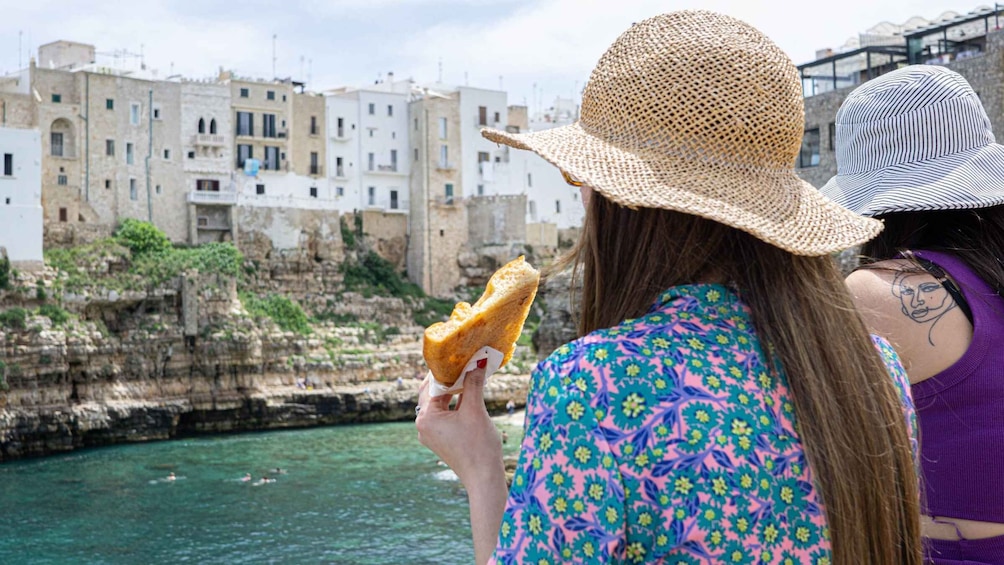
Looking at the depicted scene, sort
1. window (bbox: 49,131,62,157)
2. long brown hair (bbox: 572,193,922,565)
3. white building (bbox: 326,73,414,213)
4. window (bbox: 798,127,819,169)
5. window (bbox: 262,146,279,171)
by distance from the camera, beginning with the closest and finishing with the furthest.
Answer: long brown hair (bbox: 572,193,922,565), window (bbox: 798,127,819,169), window (bbox: 49,131,62,157), window (bbox: 262,146,279,171), white building (bbox: 326,73,414,213)

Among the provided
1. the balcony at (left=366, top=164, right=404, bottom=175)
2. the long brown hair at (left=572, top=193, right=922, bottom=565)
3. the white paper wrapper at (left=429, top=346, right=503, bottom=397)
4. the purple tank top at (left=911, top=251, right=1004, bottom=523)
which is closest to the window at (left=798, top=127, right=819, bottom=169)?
the purple tank top at (left=911, top=251, right=1004, bottom=523)

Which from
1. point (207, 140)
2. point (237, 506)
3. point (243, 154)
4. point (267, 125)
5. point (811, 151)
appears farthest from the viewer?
point (267, 125)

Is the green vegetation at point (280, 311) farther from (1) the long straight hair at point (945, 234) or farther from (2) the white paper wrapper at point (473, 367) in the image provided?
(2) the white paper wrapper at point (473, 367)

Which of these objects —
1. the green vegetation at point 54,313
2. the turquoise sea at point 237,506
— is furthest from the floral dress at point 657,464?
the green vegetation at point 54,313

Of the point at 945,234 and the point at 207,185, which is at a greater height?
the point at 207,185

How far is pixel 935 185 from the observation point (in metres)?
2.60

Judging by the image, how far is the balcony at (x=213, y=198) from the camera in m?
42.9

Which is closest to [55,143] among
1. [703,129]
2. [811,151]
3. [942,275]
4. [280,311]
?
[280,311]

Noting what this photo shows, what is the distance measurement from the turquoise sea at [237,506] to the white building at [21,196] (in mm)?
7803

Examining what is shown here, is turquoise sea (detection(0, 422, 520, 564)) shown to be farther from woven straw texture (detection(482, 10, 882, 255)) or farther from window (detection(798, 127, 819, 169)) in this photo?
woven straw texture (detection(482, 10, 882, 255))

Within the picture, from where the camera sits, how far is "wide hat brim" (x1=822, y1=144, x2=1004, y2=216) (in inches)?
99.5

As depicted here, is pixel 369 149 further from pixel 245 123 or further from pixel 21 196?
pixel 21 196

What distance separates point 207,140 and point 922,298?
43.3 metres

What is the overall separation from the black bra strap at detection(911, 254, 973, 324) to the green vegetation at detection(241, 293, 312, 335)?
37896 mm
